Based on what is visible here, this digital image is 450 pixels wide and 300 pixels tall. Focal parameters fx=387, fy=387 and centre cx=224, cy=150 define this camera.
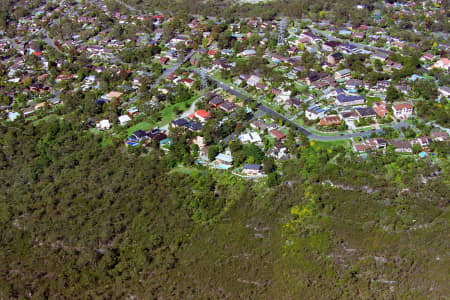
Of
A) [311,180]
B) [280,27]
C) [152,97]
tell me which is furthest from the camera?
[280,27]

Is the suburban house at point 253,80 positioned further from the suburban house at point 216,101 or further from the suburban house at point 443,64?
the suburban house at point 443,64

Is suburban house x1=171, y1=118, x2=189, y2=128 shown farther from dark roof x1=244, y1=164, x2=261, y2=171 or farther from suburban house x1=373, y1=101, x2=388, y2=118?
suburban house x1=373, y1=101, x2=388, y2=118

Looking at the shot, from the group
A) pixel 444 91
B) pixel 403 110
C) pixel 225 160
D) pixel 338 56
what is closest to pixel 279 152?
pixel 225 160

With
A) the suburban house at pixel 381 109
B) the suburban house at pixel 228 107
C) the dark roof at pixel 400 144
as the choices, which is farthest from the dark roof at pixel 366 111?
the suburban house at pixel 228 107

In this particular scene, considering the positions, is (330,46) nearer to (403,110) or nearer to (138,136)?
(403,110)

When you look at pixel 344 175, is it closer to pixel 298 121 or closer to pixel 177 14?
pixel 298 121

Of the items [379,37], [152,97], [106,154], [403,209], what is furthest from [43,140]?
[379,37]
